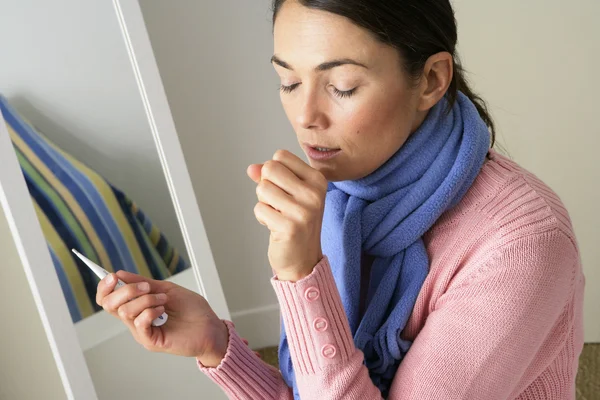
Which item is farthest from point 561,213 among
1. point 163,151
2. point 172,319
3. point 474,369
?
point 163,151

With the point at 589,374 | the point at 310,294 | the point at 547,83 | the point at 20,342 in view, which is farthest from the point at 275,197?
the point at 589,374

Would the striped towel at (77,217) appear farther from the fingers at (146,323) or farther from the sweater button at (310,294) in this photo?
the sweater button at (310,294)

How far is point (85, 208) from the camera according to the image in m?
1.69

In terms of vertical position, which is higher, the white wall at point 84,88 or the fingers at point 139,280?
the white wall at point 84,88

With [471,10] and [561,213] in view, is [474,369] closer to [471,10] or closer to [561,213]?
[561,213]

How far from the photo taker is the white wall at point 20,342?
1.83 meters

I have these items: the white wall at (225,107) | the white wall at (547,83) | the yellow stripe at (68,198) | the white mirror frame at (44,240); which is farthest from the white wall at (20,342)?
the white wall at (547,83)

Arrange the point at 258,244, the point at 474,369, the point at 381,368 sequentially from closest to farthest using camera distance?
1. the point at 474,369
2. the point at 381,368
3. the point at 258,244

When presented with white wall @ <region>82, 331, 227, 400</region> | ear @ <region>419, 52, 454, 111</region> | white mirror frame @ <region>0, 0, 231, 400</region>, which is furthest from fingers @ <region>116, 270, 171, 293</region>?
white wall @ <region>82, 331, 227, 400</region>

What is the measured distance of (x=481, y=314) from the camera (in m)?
0.83

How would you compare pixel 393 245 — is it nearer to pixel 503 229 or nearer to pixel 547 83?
pixel 503 229

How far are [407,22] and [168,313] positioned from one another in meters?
0.51

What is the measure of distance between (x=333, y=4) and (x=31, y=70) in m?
1.00

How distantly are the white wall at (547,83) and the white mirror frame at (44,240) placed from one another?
3.05 feet
